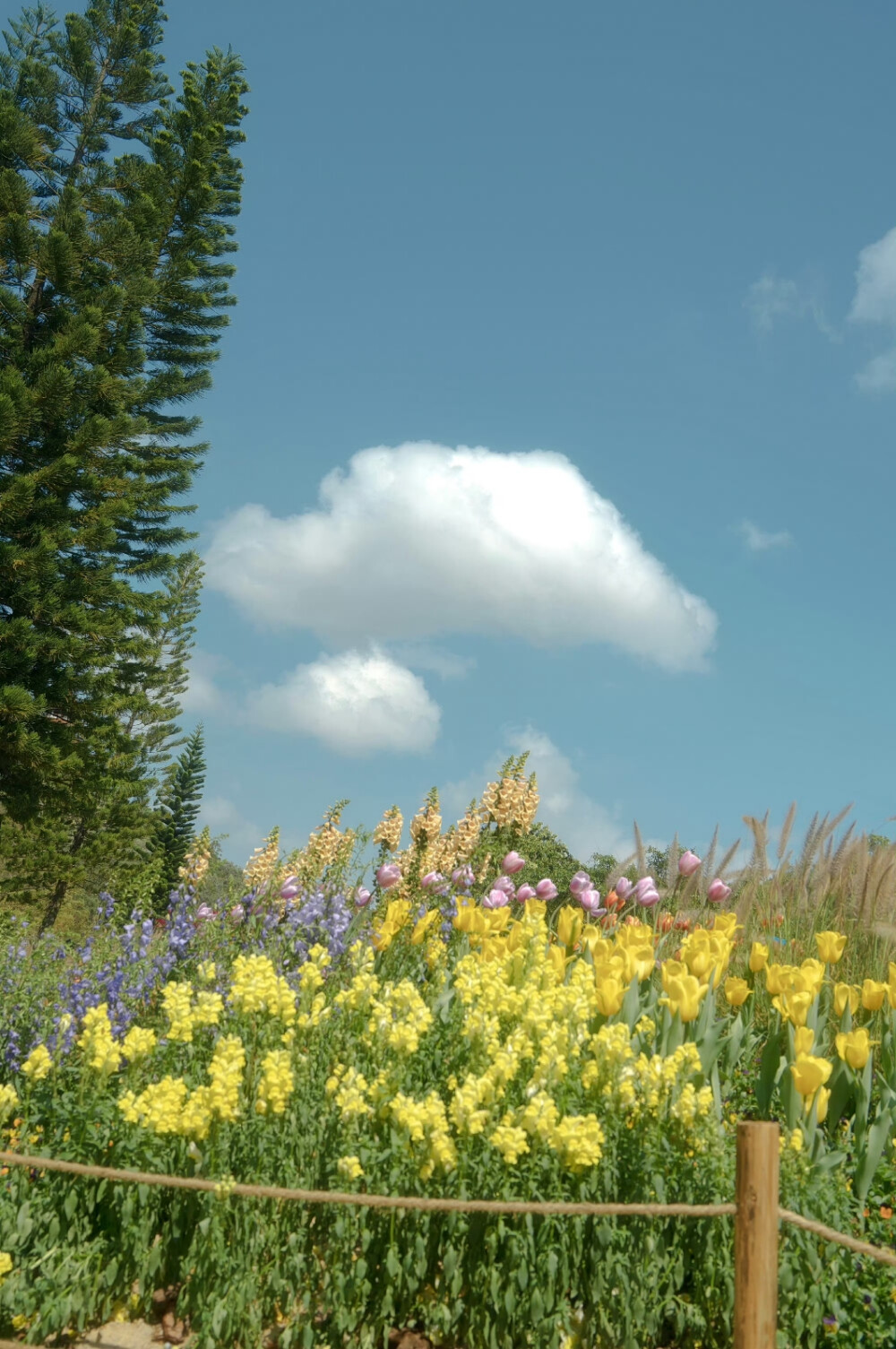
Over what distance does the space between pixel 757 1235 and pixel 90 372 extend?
1661 centimetres

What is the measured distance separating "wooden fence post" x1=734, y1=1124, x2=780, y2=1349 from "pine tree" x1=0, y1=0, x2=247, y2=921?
48.8ft

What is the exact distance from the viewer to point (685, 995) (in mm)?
3268

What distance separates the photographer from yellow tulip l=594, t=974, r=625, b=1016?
126 inches

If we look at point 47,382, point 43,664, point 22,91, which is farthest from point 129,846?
point 22,91

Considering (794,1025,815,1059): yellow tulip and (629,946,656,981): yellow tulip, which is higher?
(629,946,656,981): yellow tulip

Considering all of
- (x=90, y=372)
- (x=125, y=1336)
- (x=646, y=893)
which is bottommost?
(x=125, y=1336)

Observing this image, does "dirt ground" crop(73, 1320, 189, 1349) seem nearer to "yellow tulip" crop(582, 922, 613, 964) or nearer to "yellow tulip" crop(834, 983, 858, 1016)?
"yellow tulip" crop(582, 922, 613, 964)

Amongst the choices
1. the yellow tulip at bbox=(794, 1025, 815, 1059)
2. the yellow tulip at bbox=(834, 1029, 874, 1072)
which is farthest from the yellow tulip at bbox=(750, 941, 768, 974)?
the yellow tulip at bbox=(794, 1025, 815, 1059)

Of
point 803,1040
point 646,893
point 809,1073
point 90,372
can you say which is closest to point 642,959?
point 803,1040

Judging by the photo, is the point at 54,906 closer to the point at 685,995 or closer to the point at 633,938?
the point at 633,938

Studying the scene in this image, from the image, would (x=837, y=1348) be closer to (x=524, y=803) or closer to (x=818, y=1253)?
(x=818, y=1253)

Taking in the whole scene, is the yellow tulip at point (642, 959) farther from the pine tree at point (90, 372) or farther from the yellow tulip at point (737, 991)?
the pine tree at point (90, 372)

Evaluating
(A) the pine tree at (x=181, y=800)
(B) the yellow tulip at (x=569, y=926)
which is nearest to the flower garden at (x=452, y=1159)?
(B) the yellow tulip at (x=569, y=926)

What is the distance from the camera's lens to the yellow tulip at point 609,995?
10.5 ft
